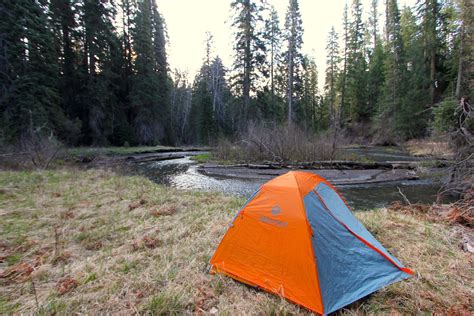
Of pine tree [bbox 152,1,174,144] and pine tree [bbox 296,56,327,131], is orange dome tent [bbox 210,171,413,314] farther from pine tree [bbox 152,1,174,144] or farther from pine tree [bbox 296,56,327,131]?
pine tree [bbox 296,56,327,131]

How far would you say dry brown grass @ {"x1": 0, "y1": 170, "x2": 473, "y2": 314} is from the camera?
2.44 metres

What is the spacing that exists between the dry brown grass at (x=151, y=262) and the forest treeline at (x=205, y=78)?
10.7 meters

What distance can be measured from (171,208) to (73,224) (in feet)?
6.58

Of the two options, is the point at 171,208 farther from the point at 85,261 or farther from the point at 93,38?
the point at 93,38

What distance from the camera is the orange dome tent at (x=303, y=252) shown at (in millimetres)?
2549

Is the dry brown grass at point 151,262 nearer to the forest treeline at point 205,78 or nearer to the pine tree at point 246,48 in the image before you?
the forest treeline at point 205,78

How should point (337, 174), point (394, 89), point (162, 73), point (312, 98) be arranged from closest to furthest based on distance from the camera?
point (337, 174), point (394, 89), point (162, 73), point (312, 98)

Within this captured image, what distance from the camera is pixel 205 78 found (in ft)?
117

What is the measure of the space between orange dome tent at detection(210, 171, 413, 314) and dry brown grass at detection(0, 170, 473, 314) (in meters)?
0.15

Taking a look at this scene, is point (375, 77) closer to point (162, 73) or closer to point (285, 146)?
point (285, 146)

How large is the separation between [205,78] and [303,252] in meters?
35.9

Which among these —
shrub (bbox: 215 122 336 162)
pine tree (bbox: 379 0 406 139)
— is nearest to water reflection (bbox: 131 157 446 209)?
shrub (bbox: 215 122 336 162)

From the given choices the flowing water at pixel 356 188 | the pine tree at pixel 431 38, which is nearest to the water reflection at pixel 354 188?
the flowing water at pixel 356 188

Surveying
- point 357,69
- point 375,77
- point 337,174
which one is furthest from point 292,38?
point 337,174
